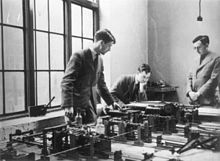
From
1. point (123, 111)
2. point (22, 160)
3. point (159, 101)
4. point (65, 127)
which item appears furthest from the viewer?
point (159, 101)

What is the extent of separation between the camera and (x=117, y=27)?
2.41 meters

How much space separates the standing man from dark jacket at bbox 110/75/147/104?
1.30 feet

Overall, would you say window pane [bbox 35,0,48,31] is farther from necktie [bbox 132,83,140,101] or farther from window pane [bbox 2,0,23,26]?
necktie [bbox 132,83,140,101]

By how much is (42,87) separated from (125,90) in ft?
2.33

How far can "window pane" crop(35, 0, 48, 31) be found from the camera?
216 centimetres

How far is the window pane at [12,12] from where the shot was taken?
1.97m

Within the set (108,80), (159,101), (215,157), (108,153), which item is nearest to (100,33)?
(108,80)

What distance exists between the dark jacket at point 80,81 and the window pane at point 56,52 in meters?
0.30

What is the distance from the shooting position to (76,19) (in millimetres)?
2381

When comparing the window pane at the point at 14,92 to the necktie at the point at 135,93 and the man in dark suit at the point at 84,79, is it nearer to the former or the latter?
the man in dark suit at the point at 84,79

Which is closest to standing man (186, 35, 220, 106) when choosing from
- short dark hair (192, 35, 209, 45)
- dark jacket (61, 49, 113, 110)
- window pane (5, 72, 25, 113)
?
→ short dark hair (192, 35, 209, 45)

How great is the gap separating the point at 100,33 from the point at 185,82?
0.77m

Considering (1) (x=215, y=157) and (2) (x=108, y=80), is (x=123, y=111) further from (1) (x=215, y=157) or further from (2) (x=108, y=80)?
(1) (x=215, y=157)

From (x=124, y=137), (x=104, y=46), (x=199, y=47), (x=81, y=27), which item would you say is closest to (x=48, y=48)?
(x=81, y=27)
